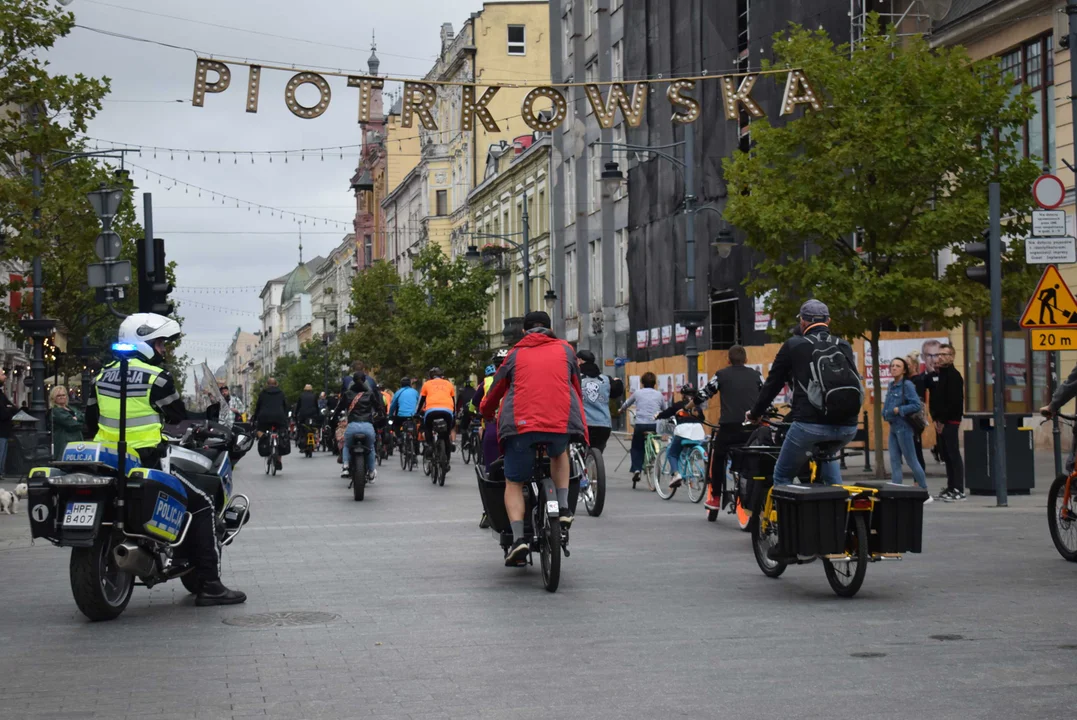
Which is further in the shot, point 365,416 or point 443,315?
point 443,315

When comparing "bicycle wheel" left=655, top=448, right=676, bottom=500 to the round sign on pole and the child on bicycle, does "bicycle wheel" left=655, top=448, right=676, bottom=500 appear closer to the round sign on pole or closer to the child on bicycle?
the child on bicycle

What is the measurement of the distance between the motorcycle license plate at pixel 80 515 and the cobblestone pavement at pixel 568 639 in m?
0.64

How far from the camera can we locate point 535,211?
6912cm

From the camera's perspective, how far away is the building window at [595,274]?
60.0m

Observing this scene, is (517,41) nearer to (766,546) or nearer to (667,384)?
(667,384)

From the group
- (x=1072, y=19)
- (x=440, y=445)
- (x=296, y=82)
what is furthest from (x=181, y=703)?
(x=440, y=445)

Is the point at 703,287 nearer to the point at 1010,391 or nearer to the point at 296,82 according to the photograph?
the point at 1010,391

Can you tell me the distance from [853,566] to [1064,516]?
258 centimetres

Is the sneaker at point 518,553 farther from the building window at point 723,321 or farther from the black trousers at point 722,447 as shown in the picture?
the building window at point 723,321

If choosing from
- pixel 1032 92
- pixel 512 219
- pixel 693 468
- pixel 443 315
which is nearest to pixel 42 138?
pixel 693 468

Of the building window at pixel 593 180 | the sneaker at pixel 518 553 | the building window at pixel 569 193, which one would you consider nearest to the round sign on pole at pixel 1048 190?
the sneaker at pixel 518 553

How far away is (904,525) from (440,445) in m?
15.0

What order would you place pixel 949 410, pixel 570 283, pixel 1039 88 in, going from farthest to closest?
pixel 570 283 < pixel 1039 88 < pixel 949 410

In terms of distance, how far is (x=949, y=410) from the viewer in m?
18.3
